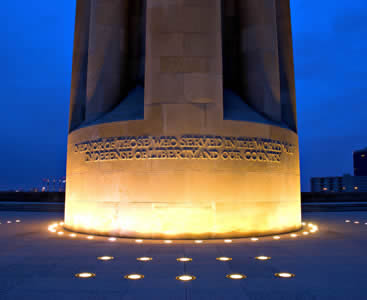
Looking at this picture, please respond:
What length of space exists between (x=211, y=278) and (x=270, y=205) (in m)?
5.66

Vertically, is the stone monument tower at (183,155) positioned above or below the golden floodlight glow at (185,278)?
above

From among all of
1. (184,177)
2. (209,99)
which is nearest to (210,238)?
(184,177)

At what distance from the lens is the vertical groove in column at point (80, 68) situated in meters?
13.8

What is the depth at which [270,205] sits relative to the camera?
1048 centimetres

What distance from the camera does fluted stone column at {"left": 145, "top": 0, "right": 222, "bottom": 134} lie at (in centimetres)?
1003

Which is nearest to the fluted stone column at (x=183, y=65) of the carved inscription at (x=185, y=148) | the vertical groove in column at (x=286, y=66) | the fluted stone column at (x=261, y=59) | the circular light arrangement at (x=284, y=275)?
the carved inscription at (x=185, y=148)

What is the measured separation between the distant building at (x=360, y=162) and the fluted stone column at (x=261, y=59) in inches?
7057

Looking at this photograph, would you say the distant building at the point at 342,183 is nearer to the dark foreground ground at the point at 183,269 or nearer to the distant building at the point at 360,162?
the distant building at the point at 360,162

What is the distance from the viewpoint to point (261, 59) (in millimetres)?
12211

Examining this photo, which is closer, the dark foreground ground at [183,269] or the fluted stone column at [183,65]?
the dark foreground ground at [183,269]

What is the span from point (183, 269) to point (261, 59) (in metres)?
8.90

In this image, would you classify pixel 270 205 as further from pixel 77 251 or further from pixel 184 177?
pixel 77 251

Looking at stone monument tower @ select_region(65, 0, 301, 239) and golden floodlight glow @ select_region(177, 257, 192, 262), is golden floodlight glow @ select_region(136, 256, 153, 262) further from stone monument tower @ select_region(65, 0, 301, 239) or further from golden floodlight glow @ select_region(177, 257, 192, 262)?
stone monument tower @ select_region(65, 0, 301, 239)

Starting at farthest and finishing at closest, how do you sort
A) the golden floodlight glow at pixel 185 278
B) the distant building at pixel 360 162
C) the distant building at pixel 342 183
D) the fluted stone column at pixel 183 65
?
the distant building at pixel 360 162 → the distant building at pixel 342 183 → the fluted stone column at pixel 183 65 → the golden floodlight glow at pixel 185 278
